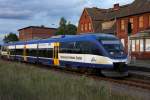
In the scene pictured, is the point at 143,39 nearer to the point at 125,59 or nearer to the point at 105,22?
the point at 105,22

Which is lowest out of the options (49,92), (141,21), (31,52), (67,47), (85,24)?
(49,92)

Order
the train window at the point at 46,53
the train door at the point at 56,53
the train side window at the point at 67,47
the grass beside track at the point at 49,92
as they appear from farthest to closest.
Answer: the train window at the point at 46,53 < the train door at the point at 56,53 < the train side window at the point at 67,47 < the grass beside track at the point at 49,92

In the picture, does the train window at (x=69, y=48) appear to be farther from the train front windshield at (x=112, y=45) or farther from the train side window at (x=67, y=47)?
the train front windshield at (x=112, y=45)

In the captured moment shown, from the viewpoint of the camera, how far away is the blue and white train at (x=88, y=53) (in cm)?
2459

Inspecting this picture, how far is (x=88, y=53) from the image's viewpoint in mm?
26078

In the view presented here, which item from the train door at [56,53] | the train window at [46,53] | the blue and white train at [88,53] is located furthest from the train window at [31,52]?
the train door at [56,53]

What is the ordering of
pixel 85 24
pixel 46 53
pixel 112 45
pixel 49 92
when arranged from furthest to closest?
pixel 85 24 < pixel 46 53 < pixel 112 45 < pixel 49 92

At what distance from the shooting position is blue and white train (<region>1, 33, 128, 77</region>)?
80.7 feet

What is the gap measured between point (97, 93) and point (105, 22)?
5803 cm

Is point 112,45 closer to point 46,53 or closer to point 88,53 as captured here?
point 88,53

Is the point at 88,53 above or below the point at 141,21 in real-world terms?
below

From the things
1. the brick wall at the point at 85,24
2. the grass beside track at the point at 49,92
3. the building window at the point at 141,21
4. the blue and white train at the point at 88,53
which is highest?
the brick wall at the point at 85,24

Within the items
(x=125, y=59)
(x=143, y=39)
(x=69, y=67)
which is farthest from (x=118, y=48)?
(x=143, y=39)

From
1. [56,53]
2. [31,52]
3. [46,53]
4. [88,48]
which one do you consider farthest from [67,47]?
[31,52]
